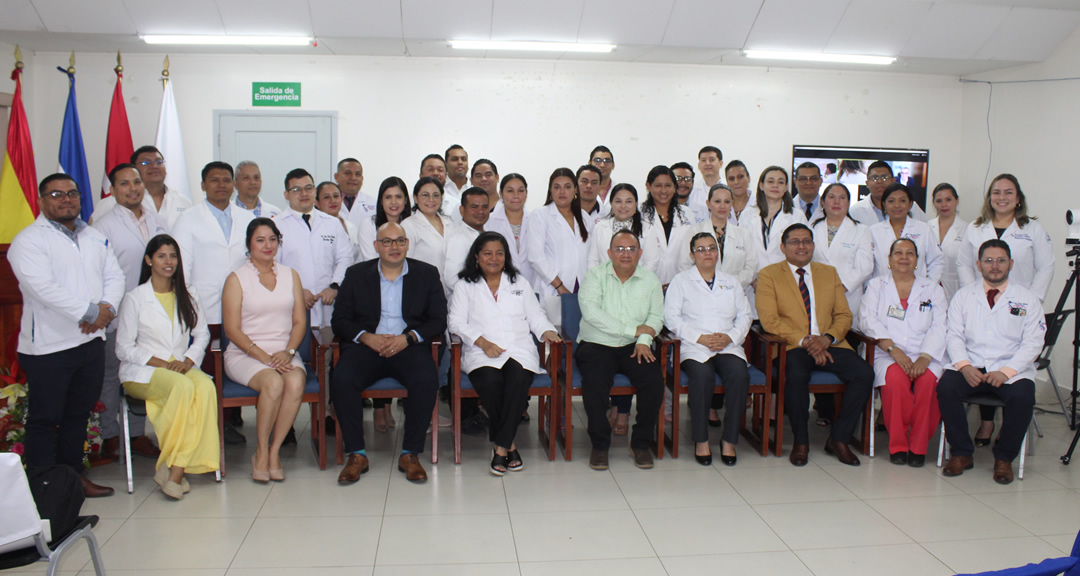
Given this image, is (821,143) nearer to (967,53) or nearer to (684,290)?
(967,53)

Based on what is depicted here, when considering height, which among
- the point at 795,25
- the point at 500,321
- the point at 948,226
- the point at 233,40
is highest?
the point at 795,25

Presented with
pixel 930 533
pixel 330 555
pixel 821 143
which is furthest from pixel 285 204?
pixel 930 533

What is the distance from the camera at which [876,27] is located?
19.9ft

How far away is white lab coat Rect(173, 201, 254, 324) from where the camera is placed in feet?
13.4

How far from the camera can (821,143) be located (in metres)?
7.05

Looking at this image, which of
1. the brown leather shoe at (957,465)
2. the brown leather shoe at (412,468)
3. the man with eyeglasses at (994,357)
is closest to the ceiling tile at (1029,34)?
the man with eyeglasses at (994,357)

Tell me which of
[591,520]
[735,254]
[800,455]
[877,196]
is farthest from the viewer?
[877,196]

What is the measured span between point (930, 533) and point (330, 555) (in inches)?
98.2

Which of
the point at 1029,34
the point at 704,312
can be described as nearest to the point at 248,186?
the point at 704,312

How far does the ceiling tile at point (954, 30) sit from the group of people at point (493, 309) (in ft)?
6.66

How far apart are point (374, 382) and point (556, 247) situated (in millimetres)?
1494

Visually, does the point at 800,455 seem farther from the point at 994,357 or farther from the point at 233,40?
the point at 233,40

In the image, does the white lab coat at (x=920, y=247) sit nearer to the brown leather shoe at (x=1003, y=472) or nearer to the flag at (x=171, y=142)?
the brown leather shoe at (x=1003, y=472)

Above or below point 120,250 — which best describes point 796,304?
below
